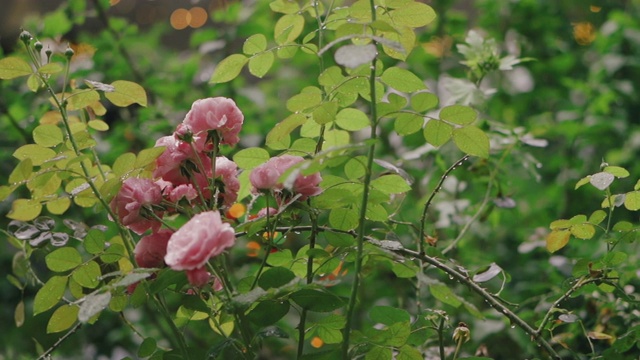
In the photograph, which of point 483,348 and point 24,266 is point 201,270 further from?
point 483,348

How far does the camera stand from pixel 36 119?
144 centimetres

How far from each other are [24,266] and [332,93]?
51 cm

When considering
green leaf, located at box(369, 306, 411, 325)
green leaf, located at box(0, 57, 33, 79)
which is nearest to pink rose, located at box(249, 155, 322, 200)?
green leaf, located at box(369, 306, 411, 325)

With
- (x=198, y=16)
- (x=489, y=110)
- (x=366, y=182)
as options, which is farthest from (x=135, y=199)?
(x=198, y=16)

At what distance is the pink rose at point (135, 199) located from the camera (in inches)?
31.9

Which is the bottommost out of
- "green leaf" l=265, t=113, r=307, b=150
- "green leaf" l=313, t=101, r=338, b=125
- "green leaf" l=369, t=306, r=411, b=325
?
"green leaf" l=369, t=306, r=411, b=325

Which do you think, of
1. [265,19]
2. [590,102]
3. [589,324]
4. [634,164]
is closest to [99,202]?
[589,324]

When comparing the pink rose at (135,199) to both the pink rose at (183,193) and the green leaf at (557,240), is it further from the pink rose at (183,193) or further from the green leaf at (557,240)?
the green leaf at (557,240)

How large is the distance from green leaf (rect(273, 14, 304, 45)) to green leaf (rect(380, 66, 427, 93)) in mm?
140

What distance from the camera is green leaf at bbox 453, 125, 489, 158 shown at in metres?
0.81

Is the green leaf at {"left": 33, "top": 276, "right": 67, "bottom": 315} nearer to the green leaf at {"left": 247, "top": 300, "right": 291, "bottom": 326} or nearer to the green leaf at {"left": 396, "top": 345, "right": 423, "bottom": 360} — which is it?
the green leaf at {"left": 247, "top": 300, "right": 291, "bottom": 326}

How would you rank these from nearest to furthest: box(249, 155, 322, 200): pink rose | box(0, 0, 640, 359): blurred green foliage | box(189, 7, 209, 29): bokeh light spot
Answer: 1. box(249, 155, 322, 200): pink rose
2. box(0, 0, 640, 359): blurred green foliage
3. box(189, 7, 209, 29): bokeh light spot

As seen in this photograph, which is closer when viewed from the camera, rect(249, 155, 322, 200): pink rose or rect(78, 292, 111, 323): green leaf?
rect(78, 292, 111, 323): green leaf

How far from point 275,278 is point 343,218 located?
0.12 m
